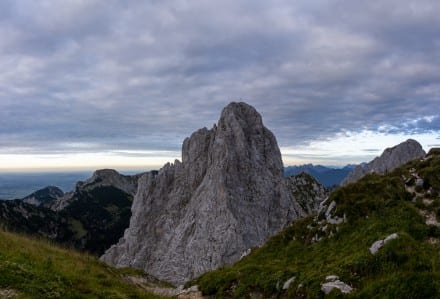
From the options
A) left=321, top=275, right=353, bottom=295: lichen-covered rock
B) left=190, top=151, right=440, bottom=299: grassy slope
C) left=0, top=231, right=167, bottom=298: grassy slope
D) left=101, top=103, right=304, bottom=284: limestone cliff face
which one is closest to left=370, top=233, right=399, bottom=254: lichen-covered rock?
left=190, top=151, right=440, bottom=299: grassy slope

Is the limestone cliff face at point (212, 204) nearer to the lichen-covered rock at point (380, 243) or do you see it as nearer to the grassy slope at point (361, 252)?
the grassy slope at point (361, 252)

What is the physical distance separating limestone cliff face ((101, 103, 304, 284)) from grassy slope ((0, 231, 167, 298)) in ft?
226

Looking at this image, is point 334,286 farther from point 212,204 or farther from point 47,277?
point 212,204

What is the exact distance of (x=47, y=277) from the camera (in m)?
17.0

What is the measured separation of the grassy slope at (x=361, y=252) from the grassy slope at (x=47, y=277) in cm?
744

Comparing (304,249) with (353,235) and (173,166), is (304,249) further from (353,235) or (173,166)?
(173,166)

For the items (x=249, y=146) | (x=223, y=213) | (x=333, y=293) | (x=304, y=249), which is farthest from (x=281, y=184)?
(x=333, y=293)

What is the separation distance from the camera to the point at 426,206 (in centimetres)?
2342

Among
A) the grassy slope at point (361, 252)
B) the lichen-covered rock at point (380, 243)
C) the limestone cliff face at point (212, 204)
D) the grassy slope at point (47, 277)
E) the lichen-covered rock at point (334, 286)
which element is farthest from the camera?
the limestone cliff face at point (212, 204)

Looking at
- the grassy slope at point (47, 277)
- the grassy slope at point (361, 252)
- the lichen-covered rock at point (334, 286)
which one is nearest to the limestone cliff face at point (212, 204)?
the grassy slope at point (361, 252)

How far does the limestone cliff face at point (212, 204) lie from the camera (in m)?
93.7

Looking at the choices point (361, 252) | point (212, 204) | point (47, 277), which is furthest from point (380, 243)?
point (212, 204)

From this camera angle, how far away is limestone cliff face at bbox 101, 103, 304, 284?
93688 mm

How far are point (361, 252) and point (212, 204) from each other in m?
82.6
